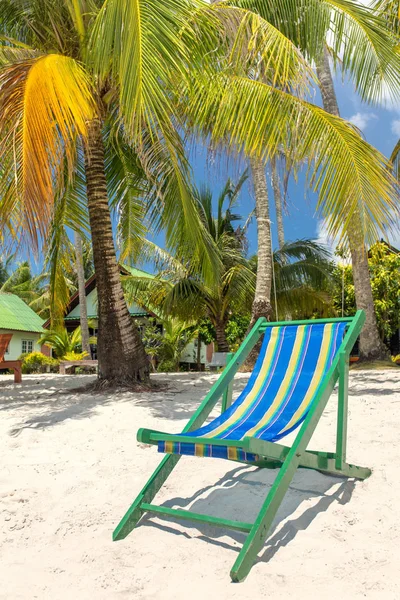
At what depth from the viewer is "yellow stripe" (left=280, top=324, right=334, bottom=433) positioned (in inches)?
127

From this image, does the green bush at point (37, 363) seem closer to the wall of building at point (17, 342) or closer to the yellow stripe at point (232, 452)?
the wall of building at point (17, 342)

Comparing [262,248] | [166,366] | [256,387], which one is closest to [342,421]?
[256,387]

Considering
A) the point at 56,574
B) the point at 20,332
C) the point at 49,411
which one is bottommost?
the point at 56,574

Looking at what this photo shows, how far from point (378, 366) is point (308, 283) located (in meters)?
5.29

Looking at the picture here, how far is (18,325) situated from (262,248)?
16846 mm

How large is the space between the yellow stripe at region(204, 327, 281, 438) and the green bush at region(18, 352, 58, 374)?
50.6ft

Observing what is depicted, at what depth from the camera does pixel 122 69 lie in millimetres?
5230

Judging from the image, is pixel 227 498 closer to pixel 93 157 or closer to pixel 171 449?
pixel 171 449

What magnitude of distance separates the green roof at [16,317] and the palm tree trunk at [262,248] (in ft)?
52.7

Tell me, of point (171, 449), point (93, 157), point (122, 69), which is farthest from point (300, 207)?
→ point (171, 449)

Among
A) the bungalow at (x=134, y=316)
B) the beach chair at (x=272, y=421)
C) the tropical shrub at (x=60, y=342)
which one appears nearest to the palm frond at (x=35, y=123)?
the beach chair at (x=272, y=421)

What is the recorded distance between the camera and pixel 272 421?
10.7 feet

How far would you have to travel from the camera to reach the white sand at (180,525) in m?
2.60

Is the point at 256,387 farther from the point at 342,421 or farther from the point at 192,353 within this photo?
the point at 192,353
